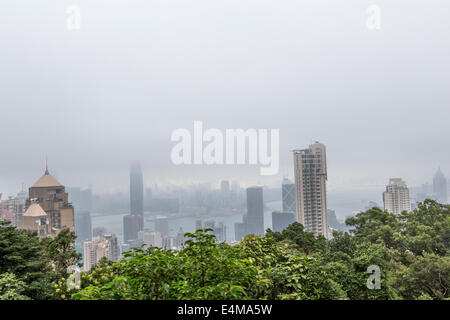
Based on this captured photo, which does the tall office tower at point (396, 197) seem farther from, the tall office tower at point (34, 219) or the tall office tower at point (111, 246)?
the tall office tower at point (34, 219)

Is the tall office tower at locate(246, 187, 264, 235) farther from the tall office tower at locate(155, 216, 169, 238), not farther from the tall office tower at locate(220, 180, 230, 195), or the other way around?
the tall office tower at locate(155, 216, 169, 238)

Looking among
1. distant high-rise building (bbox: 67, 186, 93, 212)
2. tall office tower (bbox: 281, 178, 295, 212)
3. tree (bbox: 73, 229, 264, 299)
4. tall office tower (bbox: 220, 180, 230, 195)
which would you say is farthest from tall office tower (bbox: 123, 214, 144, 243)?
tall office tower (bbox: 281, 178, 295, 212)

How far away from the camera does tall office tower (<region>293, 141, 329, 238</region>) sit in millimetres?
7477

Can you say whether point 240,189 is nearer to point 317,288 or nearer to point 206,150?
point 206,150

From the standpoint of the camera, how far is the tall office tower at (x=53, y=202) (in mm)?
5957

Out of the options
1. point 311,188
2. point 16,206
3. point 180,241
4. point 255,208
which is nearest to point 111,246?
point 16,206

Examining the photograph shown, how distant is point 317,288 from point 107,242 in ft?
16.6

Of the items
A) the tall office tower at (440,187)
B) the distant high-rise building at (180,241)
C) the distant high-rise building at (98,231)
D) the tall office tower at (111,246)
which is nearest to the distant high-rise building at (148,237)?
the distant high-rise building at (180,241)

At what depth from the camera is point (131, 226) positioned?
5.43 m

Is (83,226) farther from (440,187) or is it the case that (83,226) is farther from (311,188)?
(440,187)

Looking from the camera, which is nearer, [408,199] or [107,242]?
[107,242]

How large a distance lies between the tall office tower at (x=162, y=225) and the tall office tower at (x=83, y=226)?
1.53 meters
